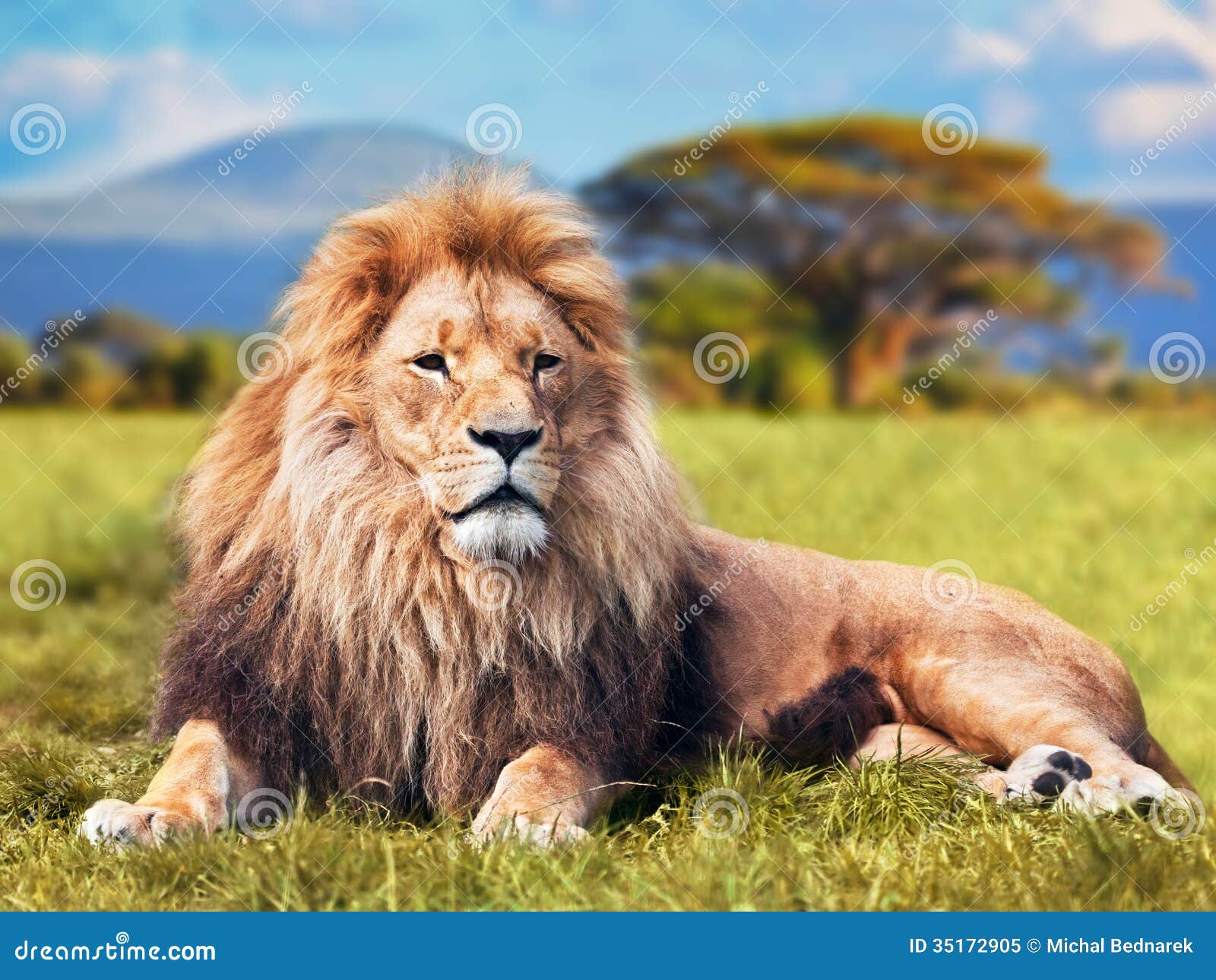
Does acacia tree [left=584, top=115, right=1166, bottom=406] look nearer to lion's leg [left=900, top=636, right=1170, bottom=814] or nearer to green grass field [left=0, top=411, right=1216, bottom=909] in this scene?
green grass field [left=0, top=411, right=1216, bottom=909]

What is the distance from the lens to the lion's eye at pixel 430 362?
12.8ft

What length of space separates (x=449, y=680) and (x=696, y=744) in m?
0.92

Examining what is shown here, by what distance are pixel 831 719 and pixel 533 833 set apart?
1368 mm

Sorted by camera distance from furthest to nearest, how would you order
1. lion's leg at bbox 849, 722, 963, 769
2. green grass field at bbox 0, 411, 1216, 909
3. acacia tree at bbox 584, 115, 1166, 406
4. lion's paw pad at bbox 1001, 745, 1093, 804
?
1. acacia tree at bbox 584, 115, 1166, 406
2. lion's leg at bbox 849, 722, 963, 769
3. lion's paw pad at bbox 1001, 745, 1093, 804
4. green grass field at bbox 0, 411, 1216, 909

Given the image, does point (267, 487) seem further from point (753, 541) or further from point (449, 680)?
point (753, 541)

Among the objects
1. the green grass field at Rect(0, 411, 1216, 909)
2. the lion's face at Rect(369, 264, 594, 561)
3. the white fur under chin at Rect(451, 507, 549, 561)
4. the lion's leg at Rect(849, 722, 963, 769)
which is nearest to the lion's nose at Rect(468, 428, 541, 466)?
the lion's face at Rect(369, 264, 594, 561)

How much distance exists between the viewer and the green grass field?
3469mm

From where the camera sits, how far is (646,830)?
4191mm

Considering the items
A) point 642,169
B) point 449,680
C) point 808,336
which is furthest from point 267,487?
point 642,169

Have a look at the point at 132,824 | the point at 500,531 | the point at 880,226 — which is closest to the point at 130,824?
the point at 132,824

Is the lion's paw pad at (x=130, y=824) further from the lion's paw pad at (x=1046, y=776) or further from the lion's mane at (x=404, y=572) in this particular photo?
the lion's paw pad at (x=1046, y=776)

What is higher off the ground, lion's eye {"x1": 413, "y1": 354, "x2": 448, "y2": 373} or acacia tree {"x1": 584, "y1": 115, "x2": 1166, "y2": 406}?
acacia tree {"x1": 584, "y1": 115, "x2": 1166, "y2": 406}

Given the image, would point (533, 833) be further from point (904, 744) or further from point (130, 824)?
point (904, 744)

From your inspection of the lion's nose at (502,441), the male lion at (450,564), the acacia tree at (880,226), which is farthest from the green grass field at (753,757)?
the acacia tree at (880,226)
